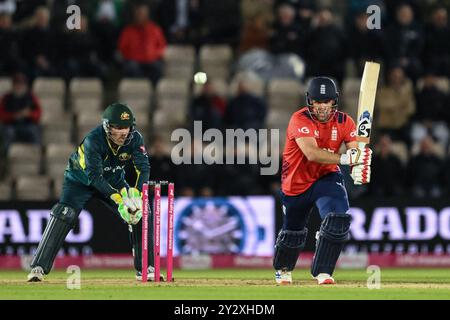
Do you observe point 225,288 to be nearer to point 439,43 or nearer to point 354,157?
point 354,157

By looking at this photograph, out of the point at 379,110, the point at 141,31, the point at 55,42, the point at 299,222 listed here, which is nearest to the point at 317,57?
the point at 379,110

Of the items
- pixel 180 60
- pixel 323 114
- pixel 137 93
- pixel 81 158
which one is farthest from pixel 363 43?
pixel 81 158

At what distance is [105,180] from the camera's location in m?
12.7

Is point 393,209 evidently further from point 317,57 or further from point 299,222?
point 299,222

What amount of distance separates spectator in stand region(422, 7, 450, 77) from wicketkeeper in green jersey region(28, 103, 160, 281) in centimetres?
831

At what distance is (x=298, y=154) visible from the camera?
12.7 meters

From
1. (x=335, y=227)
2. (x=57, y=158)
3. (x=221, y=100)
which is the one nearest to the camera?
(x=335, y=227)

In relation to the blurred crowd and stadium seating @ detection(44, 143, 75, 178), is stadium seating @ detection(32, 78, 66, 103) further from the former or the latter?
stadium seating @ detection(44, 143, 75, 178)

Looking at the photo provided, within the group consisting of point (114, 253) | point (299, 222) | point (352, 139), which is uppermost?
point (352, 139)

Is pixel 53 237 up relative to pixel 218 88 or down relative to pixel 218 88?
down

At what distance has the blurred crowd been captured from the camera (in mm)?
19000

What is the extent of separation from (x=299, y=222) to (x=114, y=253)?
17.7ft

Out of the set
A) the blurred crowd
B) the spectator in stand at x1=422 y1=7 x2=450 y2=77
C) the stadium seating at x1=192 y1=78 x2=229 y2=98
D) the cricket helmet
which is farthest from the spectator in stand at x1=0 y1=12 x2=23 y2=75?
the cricket helmet

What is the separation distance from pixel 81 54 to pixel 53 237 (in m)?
7.40
